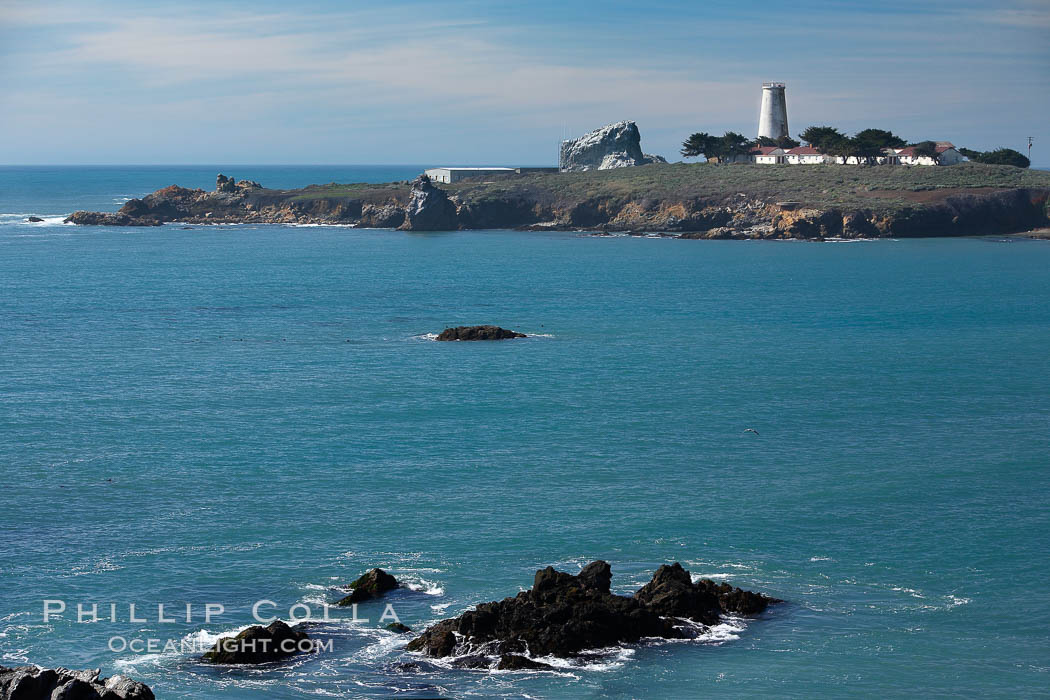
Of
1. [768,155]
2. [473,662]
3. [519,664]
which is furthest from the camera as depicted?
[768,155]

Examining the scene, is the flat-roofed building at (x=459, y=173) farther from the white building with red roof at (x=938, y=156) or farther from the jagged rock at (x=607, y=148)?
the white building with red roof at (x=938, y=156)

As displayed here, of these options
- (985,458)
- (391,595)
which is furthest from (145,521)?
(985,458)

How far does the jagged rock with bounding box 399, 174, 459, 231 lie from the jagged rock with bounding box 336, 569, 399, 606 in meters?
129

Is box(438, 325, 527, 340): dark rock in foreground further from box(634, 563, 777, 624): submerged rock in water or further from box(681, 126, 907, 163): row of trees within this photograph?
box(681, 126, 907, 163): row of trees

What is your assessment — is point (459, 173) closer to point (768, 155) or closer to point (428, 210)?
point (428, 210)

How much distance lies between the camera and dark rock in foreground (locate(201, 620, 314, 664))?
25703mm

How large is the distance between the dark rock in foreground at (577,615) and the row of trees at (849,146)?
485ft

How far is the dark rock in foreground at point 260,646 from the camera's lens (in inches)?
1012

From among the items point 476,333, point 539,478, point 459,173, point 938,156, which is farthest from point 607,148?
point 539,478

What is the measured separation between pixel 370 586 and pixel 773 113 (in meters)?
170

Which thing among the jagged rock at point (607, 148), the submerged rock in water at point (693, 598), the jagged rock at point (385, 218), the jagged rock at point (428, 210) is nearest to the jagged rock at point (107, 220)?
the jagged rock at point (385, 218)

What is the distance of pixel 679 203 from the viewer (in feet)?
496

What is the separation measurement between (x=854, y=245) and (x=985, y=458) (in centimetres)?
9208

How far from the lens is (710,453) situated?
43.8 m
